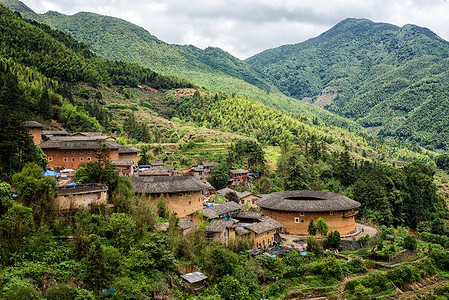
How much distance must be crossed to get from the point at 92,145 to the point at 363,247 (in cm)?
2967

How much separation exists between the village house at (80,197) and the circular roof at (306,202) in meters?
19.6

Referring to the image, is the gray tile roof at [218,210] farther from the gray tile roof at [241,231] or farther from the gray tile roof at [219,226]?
the gray tile roof at [241,231]

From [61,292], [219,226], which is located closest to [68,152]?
[219,226]

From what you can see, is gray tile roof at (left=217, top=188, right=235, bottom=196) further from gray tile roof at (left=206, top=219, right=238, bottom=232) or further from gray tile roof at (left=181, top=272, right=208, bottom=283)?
gray tile roof at (left=181, top=272, right=208, bottom=283)

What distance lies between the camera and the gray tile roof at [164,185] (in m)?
33.2

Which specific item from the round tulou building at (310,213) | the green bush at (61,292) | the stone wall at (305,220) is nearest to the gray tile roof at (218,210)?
the round tulou building at (310,213)

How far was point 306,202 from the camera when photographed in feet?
130

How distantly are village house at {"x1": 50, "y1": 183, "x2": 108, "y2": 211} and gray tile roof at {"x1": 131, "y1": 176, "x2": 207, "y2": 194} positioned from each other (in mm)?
7654

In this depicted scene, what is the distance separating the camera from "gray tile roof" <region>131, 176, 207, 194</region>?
Answer: 3319 centimetres

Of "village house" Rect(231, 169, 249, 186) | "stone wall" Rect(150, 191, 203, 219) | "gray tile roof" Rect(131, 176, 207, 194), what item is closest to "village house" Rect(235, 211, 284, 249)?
"stone wall" Rect(150, 191, 203, 219)

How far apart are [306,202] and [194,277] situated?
64.6 ft

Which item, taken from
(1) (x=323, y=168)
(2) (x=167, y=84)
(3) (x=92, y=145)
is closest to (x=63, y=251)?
(3) (x=92, y=145)

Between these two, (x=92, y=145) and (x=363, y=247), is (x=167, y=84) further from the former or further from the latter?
(x=363, y=247)

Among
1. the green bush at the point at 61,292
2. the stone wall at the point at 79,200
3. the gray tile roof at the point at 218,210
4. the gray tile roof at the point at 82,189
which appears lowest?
the gray tile roof at the point at 218,210
